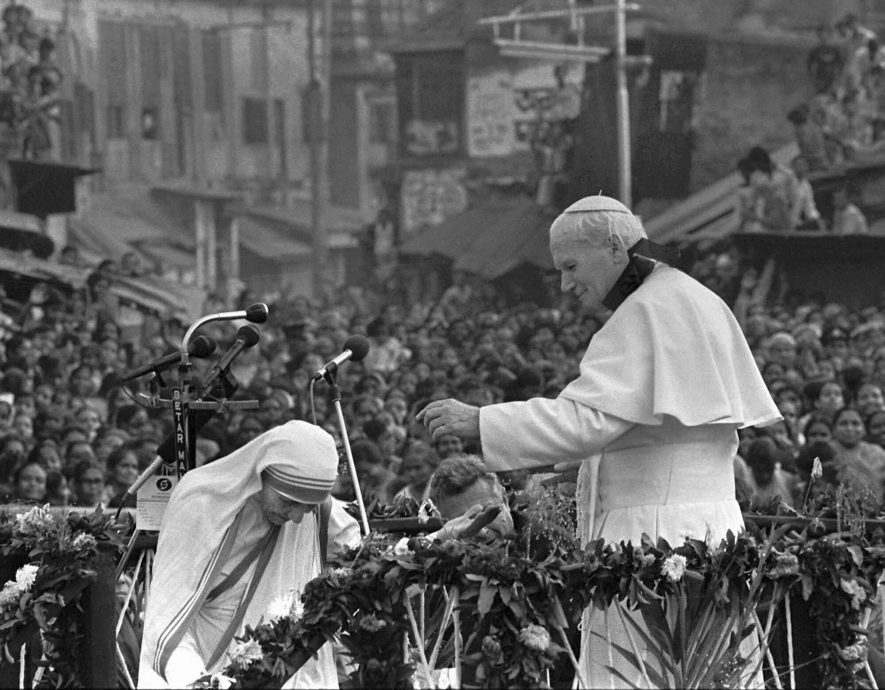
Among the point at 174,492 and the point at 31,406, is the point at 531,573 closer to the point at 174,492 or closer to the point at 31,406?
the point at 174,492

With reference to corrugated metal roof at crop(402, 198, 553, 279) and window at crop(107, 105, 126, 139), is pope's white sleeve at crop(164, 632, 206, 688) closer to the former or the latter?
corrugated metal roof at crop(402, 198, 553, 279)

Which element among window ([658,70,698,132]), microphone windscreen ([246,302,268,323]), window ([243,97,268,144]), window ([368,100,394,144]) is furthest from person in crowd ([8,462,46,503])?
window ([368,100,394,144])

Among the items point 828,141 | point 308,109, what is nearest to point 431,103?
point 308,109

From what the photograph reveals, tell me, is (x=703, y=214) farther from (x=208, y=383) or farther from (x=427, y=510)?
(x=208, y=383)

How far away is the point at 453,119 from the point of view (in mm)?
43344

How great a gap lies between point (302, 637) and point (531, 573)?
29.2 inches

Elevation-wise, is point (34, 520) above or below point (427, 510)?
above

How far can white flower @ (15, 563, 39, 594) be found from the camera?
674 cm

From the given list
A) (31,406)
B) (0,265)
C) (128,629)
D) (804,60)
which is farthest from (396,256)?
(128,629)

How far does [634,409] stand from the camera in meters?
6.57

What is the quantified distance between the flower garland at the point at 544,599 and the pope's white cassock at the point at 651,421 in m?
0.20

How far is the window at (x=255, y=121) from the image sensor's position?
4688 cm

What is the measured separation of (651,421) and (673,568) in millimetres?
502

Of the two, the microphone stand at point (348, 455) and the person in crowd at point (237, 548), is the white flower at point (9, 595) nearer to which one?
the person in crowd at point (237, 548)
